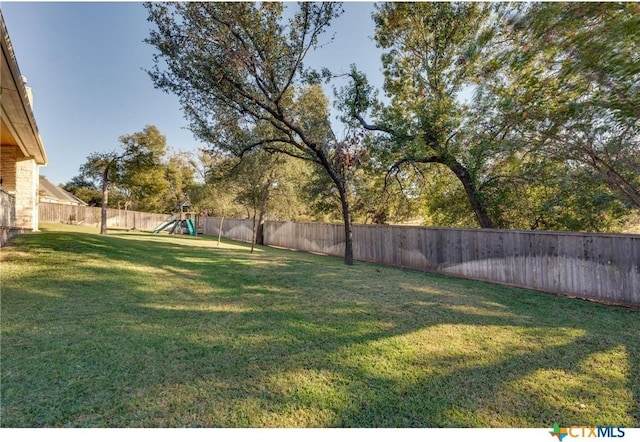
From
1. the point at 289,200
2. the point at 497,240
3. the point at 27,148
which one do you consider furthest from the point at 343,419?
the point at 289,200

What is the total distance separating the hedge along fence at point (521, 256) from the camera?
4906 millimetres

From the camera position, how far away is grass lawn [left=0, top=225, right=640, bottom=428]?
1.90 m

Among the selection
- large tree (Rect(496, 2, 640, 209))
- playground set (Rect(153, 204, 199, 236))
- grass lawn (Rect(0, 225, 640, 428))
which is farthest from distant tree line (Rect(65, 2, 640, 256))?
playground set (Rect(153, 204, 199, 236))

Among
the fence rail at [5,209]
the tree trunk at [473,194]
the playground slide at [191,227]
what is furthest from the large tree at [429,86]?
the playground slide at [191,227]

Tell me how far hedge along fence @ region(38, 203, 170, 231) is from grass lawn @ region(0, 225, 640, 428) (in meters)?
19.8

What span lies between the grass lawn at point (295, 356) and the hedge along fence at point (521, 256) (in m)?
0.57

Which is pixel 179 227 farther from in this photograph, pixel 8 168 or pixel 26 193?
pixel 8 168

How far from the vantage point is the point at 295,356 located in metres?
2.62

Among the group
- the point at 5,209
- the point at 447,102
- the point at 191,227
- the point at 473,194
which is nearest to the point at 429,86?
the point at 447,102

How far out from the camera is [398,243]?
8.91 metres

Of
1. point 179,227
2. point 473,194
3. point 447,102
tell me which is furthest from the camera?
point 179,227

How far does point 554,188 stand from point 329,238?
7.45m

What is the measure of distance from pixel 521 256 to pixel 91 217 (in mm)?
26425

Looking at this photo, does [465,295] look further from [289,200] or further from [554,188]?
[289,200]
